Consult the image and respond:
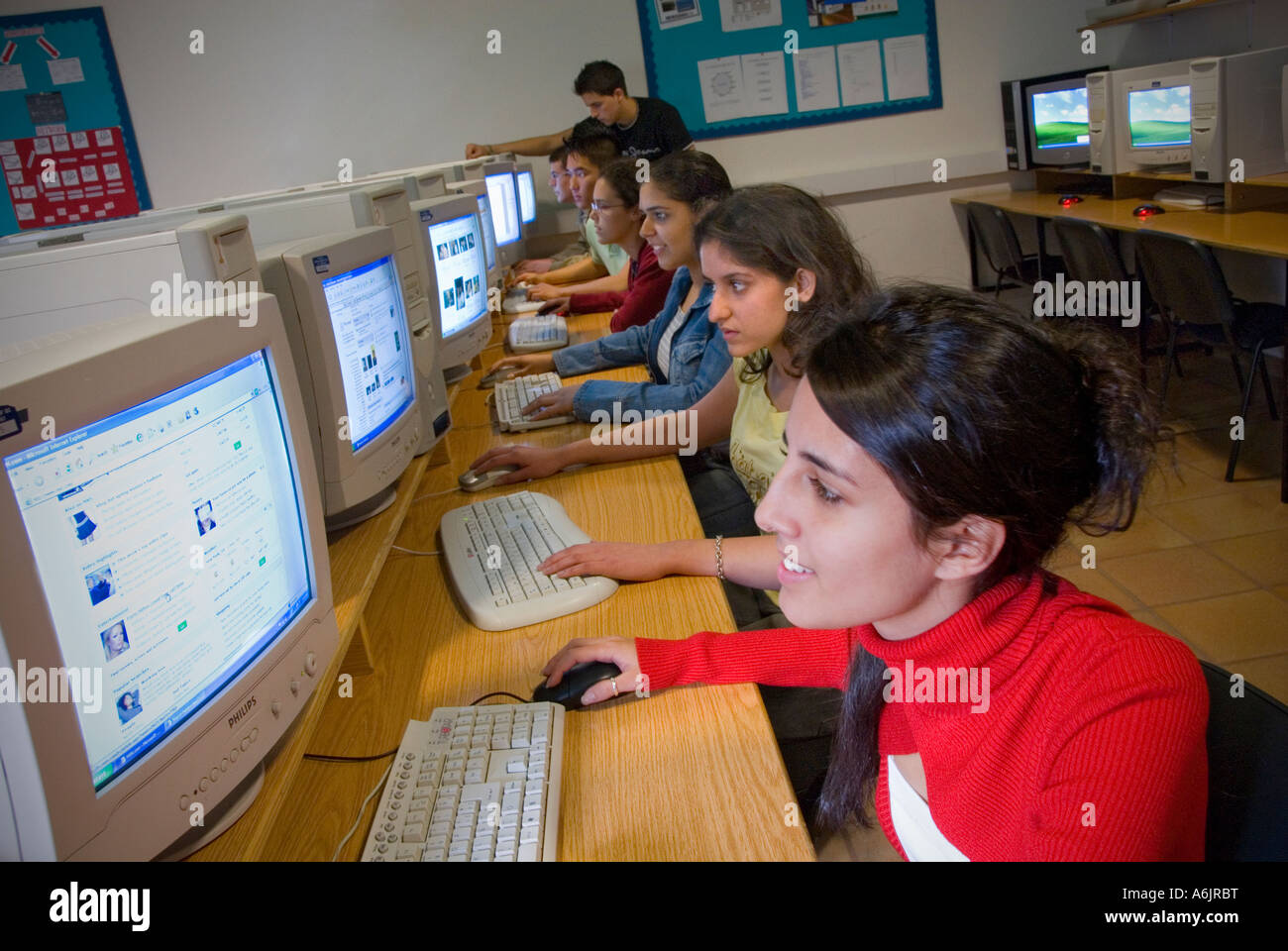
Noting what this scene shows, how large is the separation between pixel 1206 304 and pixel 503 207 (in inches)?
100

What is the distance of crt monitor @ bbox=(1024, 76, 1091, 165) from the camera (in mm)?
4727

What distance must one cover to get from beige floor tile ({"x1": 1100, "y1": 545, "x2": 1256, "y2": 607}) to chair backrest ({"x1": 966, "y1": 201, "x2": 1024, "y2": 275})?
2.40m

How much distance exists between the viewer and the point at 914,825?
940 mm

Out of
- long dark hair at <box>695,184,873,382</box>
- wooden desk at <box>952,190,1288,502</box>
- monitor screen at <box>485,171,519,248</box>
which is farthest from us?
monitor screen at <box>485,171,519,248</box>

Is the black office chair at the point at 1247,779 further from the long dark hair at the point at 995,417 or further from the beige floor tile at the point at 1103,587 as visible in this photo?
the beige floor tile at the point at 1103,587

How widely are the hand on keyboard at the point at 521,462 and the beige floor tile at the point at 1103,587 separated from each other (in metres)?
1.39

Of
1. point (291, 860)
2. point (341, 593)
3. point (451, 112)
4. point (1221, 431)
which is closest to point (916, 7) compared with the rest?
point (451, 112)

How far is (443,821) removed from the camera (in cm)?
89

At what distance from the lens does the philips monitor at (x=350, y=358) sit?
124 cm

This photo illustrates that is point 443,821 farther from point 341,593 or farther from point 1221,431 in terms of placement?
point 1221,431

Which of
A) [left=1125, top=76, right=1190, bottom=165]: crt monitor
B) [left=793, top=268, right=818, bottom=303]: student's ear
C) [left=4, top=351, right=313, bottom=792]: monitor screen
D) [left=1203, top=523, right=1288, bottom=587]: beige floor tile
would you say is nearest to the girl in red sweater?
[left=4, top=351, right=313, bottom=792]: monitor screen

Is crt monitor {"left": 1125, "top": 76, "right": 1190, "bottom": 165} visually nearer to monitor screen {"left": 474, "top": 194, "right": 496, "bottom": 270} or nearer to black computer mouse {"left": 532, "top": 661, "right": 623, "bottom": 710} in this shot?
monitor screen {"left": 474, "top": 194, "right": 496, "bottom": 270}

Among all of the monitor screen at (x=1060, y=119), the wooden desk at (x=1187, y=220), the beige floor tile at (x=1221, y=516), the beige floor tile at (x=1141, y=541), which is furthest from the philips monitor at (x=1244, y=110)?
the beige floor tile at (x=1141, y=541)

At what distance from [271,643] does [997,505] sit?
0.63m
